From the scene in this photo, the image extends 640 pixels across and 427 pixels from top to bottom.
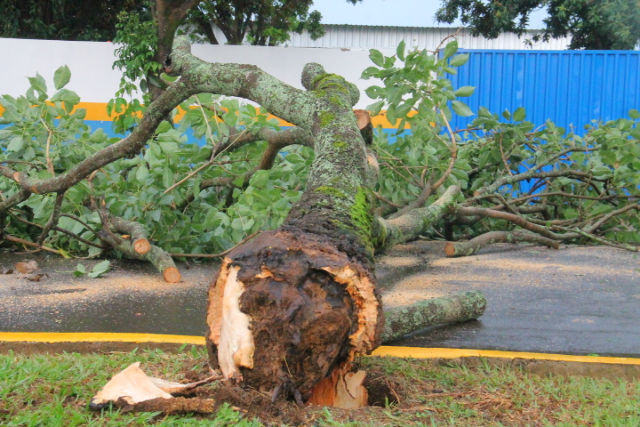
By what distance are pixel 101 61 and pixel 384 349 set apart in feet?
33.7

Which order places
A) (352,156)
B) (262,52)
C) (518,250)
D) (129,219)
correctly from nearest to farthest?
(352,156) → (129,219) → (518,250) → (262,52)

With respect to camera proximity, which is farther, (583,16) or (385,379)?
(583,16)

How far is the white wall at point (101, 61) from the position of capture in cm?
1084

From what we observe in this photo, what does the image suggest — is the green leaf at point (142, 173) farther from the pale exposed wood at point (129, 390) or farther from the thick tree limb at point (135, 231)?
the pale exposed wood at point (129, 390)

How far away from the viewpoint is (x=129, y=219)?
4.64 m

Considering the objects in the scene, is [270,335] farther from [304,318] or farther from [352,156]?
[352,156]

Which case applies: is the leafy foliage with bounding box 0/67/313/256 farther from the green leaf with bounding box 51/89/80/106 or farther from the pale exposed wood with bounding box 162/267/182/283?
the pale exposed wood with bounding box 162/267/182/283

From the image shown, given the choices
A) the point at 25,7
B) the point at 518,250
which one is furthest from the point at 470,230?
the point at 25,7

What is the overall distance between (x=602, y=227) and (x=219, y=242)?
384 centimetres

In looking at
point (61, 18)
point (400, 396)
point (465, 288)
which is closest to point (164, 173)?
point (465, 288)

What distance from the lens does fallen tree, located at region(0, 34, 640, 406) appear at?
182cm

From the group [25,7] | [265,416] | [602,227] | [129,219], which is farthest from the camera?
[25,7]

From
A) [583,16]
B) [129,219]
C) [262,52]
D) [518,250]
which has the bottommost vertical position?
[518,250]

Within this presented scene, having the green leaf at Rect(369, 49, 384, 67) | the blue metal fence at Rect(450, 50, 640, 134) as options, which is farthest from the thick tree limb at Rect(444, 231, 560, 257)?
the blue metal fence at Rect(450, 50, 640, 134)
